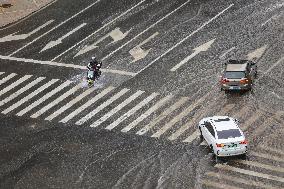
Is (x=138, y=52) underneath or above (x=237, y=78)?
above

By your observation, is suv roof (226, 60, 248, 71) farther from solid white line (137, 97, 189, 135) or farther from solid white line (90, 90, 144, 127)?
solid white line (90, 90, 144, 127)

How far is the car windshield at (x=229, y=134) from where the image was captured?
3650 centimetres

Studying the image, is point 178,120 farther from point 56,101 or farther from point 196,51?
point 196,51

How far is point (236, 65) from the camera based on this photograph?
44.7m

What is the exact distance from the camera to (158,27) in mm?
54656

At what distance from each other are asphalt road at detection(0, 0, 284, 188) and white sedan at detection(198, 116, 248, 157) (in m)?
0.74

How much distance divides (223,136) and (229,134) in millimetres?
381

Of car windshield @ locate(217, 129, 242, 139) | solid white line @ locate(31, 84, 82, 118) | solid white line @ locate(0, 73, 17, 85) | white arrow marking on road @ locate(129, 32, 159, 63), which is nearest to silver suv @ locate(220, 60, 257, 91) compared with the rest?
car windshield @ locate(217, 129, 242, 139)

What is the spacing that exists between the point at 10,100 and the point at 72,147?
9.38 metres

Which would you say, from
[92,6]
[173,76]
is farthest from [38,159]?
[92,6]

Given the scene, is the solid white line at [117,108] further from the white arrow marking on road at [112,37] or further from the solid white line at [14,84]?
the solid white line at [14,84]

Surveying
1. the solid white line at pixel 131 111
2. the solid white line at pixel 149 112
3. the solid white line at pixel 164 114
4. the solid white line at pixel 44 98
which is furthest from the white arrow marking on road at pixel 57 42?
the solid white line at pixel 164 114

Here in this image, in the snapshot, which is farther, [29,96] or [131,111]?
[29,96]

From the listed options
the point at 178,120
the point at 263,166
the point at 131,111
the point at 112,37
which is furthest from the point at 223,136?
the point at 112,37
